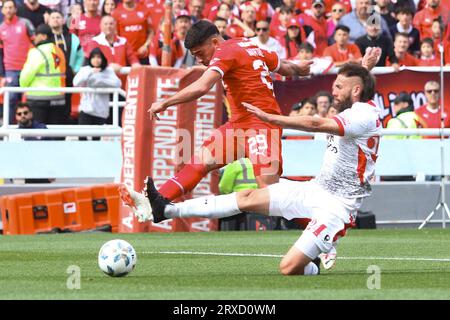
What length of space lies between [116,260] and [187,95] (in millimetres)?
1972

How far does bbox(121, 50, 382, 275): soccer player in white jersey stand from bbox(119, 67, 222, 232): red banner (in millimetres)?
6597

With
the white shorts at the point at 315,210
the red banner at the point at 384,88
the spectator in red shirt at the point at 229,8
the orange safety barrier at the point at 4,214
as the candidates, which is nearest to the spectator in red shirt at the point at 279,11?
the spectator in red shirt at the point at 229,8

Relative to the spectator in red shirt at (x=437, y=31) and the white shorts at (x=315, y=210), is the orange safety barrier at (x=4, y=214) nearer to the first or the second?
the white shorts at (x=315, y=210)

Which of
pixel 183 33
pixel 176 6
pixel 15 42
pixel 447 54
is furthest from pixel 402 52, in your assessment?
pixel 15 42

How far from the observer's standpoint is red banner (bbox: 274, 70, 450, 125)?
19.8 meters

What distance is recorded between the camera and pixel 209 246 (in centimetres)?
1439

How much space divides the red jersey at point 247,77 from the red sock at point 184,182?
0.61 metres

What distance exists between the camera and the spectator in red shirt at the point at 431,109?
65.9 feet

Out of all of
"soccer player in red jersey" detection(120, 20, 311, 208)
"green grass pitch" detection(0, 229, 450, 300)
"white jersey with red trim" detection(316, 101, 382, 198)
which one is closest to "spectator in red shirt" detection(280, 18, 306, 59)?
"green grass pitch" detection(0, 229, 450, 300)

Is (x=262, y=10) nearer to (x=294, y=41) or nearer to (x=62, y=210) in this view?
(x=294, y=41)

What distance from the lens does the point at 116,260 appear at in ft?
33.4
